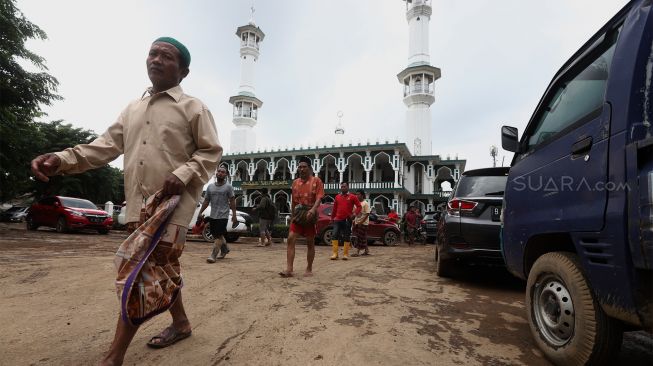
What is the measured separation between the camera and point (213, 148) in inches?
80.7

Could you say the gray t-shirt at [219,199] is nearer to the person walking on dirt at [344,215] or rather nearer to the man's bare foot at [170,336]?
the person walking on dirt at [344,215]

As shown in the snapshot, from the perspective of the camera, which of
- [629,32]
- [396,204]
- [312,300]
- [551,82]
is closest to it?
[629,32]

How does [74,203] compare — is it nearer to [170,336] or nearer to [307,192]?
[307,192]

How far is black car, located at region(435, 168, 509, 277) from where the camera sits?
413 centimetres

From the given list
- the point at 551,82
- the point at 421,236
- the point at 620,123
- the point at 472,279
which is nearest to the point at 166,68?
the point at 620,123

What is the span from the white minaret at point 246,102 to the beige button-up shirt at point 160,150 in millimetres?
41459

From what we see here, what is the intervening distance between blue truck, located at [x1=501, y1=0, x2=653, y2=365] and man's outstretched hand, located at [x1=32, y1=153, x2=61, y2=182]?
2799 millimetres

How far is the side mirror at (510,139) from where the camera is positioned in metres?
3.04

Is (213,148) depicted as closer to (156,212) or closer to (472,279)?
(156,212)

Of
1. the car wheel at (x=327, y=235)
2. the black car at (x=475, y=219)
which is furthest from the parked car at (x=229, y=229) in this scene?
the black car at (x=475, y=219)

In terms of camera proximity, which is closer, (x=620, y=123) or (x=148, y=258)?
(x=620, y=123)

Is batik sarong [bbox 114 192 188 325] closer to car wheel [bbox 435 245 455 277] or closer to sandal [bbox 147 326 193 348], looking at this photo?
sandal [bbox 147 326 193 348]

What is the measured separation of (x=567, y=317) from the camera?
1983 mm

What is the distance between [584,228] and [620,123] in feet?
1.75
